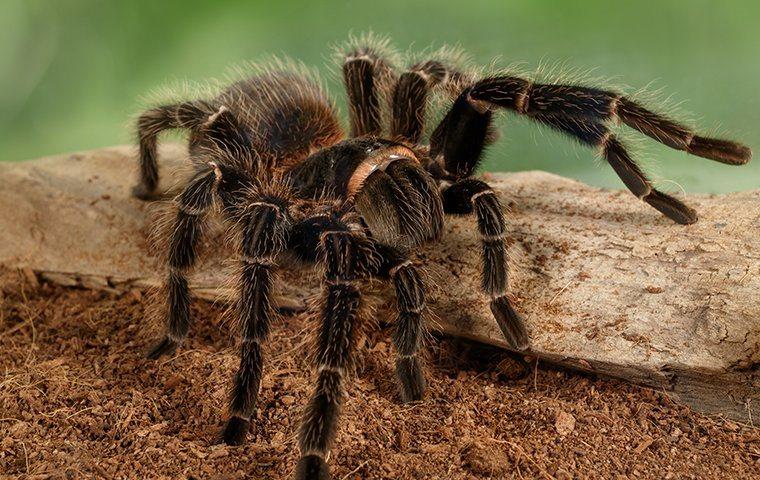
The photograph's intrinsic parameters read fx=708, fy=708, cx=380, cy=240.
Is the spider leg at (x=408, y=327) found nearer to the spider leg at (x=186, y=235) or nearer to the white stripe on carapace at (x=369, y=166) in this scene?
the white stripe on carapace at (x=369, y=166)

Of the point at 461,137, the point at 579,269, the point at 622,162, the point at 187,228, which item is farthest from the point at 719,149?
the point at 187,228

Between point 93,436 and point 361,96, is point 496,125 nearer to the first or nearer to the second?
point 361,96

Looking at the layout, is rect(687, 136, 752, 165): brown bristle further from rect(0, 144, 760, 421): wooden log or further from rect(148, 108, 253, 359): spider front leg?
rect(148, 108, 253, 359): spider front leg

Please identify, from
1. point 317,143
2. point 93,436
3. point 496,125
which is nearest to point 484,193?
point 496,125

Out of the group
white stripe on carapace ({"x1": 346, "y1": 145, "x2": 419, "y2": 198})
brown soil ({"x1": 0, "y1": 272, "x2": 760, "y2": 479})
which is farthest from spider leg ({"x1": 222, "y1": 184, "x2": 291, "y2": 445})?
white stripe on carapace ({"x1": 346, "y1": 145, "x2": 419, "y2": 198})

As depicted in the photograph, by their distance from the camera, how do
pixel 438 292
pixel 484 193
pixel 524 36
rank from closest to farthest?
pixel 484 193
pixel 438 292
pixel 524 36

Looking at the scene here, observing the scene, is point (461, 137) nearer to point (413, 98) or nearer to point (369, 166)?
point (413, 98)

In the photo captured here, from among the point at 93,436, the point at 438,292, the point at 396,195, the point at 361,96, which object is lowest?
the point at 93,436
